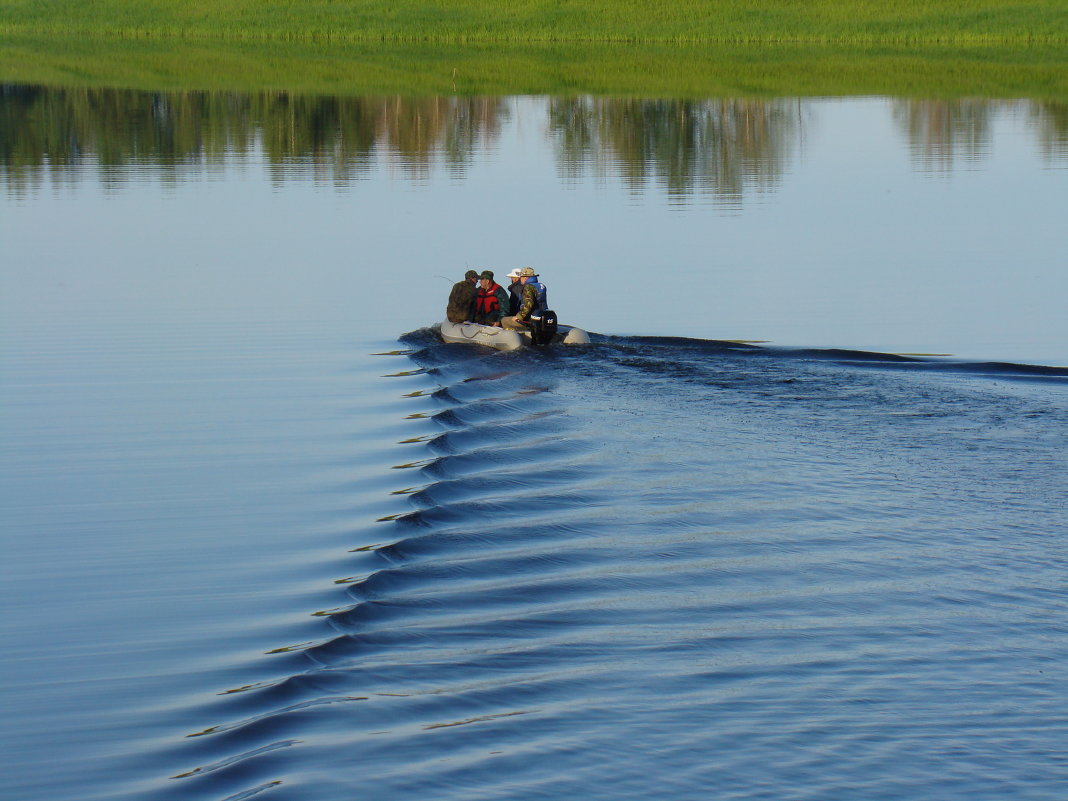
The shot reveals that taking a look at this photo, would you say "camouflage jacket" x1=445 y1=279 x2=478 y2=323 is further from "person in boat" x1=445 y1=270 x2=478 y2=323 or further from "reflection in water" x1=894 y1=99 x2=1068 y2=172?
"reflection in water" x1=894 y1=99 x2=1068 y2=172

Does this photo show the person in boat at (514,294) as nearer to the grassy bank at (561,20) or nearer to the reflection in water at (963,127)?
the reflection in water at (963,127)

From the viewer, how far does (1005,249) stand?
33.9m

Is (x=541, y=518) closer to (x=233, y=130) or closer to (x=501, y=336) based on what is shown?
(x=501, y=336)

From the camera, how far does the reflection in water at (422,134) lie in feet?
165

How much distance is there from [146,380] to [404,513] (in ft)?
27.8

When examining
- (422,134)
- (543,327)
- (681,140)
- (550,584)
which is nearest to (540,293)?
(543,327)

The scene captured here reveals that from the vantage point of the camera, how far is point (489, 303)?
25609 millimetres

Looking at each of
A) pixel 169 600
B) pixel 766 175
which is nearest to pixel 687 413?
pixel 169 600

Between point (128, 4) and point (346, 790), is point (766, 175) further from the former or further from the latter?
point (128, 4)

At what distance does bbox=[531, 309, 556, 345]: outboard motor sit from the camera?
24062 millimetres

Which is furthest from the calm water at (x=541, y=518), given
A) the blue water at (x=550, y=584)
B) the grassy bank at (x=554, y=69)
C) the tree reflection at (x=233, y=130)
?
the grassy bank at (x=554, y=69)

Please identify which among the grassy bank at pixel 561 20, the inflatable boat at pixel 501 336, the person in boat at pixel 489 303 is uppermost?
the grassy bank at pixel 561 20

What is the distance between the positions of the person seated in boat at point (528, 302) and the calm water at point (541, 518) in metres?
1.06

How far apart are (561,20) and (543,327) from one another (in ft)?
239
